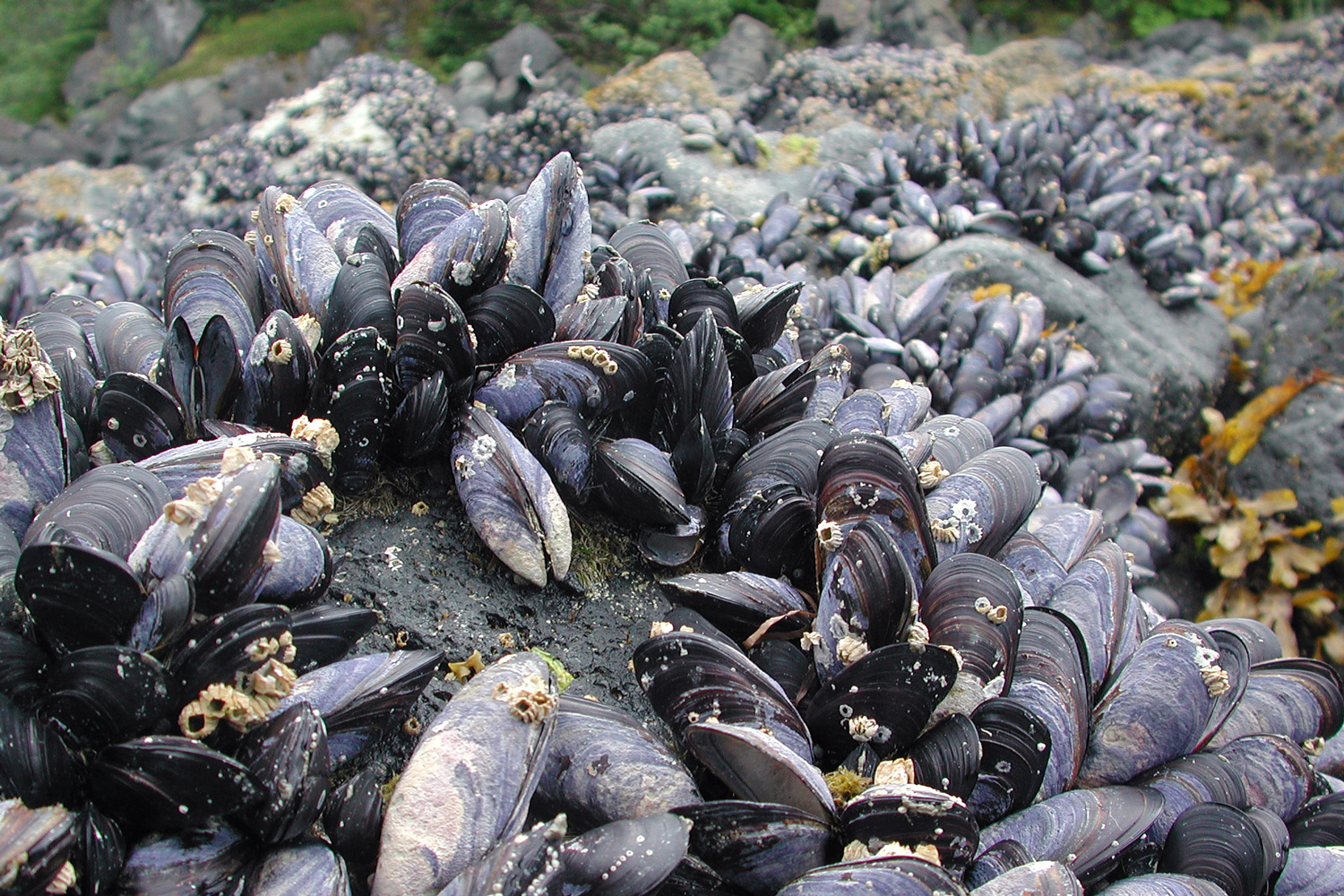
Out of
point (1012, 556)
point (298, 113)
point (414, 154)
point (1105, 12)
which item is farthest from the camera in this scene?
point (1105, 12)

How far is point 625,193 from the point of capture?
5.32 metres

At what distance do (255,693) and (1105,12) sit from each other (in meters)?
16.6

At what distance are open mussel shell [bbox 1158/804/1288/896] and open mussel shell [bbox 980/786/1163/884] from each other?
0.07 m

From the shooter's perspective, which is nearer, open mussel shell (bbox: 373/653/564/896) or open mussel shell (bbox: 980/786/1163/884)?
open mussel shell (bbox: 373/653/564/896)

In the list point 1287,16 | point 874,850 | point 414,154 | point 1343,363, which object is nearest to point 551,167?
point 874,850

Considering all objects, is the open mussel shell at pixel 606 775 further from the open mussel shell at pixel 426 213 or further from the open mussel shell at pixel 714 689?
the open mussel shell at pixel 426 213

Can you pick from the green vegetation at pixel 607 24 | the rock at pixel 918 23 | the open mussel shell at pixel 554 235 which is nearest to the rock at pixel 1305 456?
the open mussel shell at pixel 554 235

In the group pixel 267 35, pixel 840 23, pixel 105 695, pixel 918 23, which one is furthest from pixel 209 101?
pixel 105 695

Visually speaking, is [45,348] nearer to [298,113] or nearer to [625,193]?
[625,193]

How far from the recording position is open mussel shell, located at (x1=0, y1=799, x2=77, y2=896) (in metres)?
1.14

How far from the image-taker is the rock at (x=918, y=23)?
12.5 metres

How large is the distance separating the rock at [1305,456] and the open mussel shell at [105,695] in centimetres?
490

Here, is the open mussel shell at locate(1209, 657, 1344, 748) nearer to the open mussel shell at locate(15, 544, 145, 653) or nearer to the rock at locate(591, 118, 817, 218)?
the open mussel shell at locate(15, 544, 145, 653)

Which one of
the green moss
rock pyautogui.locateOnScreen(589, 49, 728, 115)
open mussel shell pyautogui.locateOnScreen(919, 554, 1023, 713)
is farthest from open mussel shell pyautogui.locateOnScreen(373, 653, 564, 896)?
the green moss
